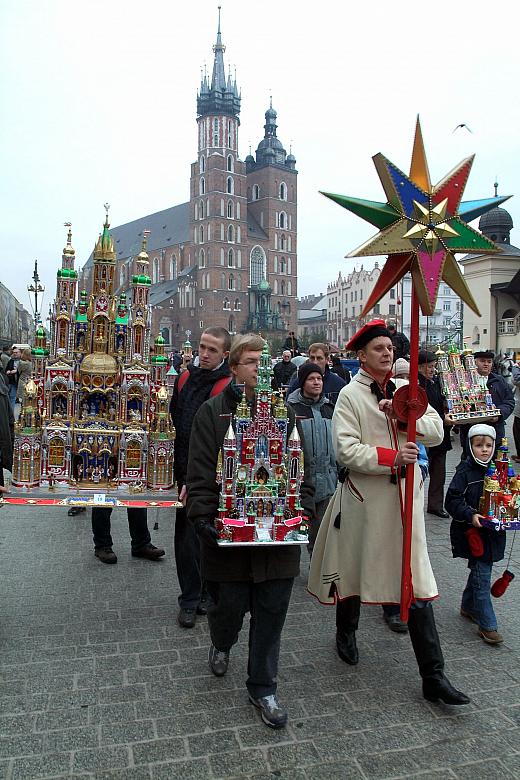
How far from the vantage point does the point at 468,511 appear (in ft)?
14.7

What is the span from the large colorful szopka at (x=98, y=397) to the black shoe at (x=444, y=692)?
9.25 ft

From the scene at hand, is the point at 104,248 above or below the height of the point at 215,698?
above

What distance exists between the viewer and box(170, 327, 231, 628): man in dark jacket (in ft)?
15.3

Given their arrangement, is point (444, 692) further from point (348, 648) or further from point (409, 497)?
point (409, 497)

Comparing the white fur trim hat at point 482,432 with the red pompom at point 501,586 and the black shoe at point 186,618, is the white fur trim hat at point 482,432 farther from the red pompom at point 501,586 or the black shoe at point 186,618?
the black shoe at point 186,618

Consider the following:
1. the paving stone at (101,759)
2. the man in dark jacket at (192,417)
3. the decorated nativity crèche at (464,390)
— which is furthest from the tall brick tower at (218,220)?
the paving stone at (101,759)

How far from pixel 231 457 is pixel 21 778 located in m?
1.85

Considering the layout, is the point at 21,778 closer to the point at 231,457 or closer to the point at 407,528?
the point at 231,457

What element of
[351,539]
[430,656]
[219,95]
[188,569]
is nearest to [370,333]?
[351,539]

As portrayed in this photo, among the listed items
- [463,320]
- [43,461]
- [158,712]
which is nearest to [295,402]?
[43,461]

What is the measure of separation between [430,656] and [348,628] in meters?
0.74

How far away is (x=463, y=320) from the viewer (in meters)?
40.0

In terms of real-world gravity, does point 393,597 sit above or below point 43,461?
below

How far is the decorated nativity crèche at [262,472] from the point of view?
3.40m
